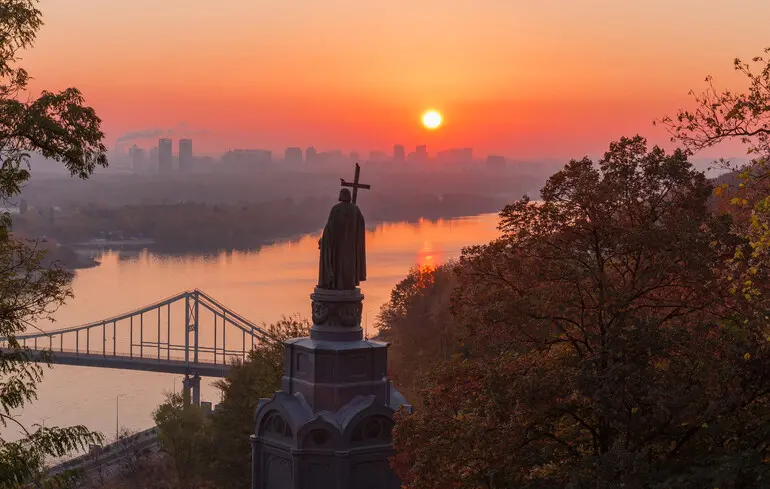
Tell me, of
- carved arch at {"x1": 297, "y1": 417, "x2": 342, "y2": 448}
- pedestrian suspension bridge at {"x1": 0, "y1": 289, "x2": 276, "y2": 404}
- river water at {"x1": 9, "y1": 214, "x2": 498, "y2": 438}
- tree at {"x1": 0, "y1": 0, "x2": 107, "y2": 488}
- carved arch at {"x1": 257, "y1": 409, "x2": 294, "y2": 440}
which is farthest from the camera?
pedestrian suspension bridge at {"x1": 0, "y1": 289, "x2": 276, "y2": 404}

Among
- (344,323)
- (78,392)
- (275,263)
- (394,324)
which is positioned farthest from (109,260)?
(344,323)

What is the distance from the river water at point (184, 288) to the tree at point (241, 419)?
23214 millimetres

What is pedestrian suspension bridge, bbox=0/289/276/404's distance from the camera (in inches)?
2361

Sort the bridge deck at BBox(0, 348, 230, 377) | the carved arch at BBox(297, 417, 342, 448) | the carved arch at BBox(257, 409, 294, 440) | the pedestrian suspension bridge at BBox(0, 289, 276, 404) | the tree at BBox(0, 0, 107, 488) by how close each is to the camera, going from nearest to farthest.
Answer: the tree at BBox(0, 0, 107, 488)
the carved arch at BBox(297, 417, 342, 448)
the carved arch at BBox(257, 409, 294, 440)
the bridge deck at BBox(0, 348, 230, 377)
the pedestrian suspension bridge at BBox(0, 289, 276, 404)

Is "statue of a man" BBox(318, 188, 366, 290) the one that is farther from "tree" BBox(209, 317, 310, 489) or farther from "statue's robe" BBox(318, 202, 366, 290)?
"tree" BBox(209, 317, 310, 489)

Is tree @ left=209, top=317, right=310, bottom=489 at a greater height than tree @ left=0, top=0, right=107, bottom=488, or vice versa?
tree @ left=0, top=0, right=107, bottom=488

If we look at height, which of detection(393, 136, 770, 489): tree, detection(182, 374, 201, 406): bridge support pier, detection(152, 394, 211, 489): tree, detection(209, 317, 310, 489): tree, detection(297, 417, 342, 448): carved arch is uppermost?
detection(393, 136, 770, 489): tree

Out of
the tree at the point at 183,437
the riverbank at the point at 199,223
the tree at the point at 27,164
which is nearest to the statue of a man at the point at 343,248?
the tree at the point at 27,164

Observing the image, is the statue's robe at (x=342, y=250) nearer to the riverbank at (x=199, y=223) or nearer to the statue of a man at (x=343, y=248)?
the statue of a man at (x=343, y=248)

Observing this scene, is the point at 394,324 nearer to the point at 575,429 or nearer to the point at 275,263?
the point at 575,429

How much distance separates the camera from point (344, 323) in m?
12.9

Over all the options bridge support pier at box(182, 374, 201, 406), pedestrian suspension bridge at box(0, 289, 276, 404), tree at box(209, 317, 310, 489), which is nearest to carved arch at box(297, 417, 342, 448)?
tree at box(209, 317, 310, 489)

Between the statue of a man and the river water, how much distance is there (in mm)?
35671

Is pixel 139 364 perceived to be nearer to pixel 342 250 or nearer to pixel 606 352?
pixel 342 250
